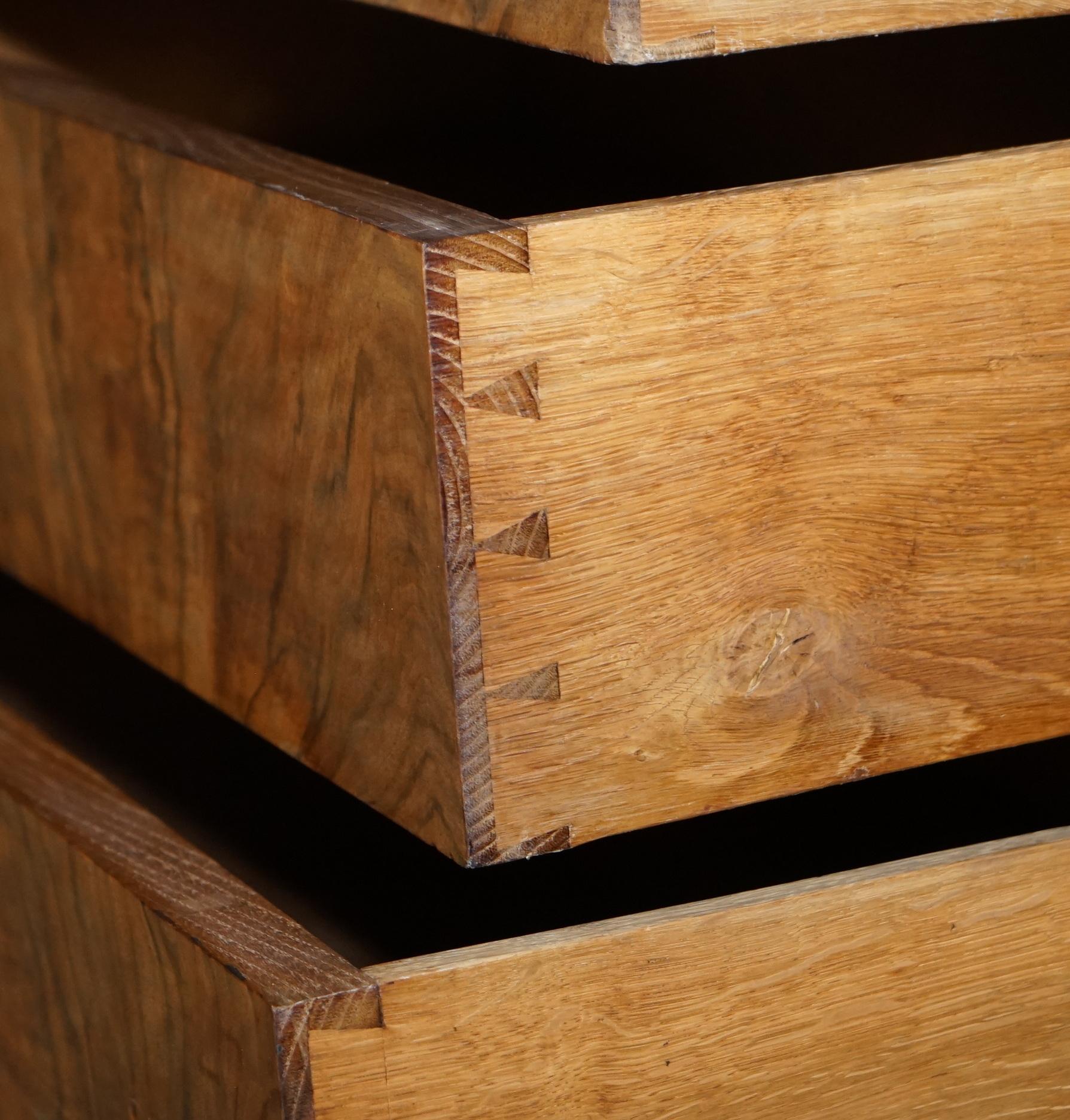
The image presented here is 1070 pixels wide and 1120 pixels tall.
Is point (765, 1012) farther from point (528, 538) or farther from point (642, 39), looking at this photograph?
point (642, 39)

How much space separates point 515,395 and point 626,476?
54 millimetres

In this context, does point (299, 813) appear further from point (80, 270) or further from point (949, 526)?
point (949, 526)

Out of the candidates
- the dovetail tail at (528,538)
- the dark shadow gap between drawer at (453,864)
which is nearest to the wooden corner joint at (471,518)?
the dovetail tail at (528,538)

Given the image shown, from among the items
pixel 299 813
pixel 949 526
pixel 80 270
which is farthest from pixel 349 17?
pixel 949 526

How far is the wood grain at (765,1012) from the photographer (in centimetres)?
65

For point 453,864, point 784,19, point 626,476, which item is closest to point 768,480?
point 626,476

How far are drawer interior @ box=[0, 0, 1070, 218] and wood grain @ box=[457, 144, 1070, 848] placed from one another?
40 cm

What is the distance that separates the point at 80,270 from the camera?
2.80 ft

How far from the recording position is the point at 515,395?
60cm

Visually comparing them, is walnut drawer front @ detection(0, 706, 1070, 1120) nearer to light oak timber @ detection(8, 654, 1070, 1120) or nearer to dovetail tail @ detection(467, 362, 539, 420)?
light oak timber @ detection(8, 654, 1070, 1120)

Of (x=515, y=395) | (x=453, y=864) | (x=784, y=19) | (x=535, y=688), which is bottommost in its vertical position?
(x=453, y=864)

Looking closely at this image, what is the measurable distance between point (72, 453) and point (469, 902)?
1.17ft

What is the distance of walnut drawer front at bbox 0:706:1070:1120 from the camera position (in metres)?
0.64

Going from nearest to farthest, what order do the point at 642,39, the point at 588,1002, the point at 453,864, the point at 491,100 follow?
the point at 642,39 < the point at 588,1002 < the point at 453,864 < the point at 491,100
